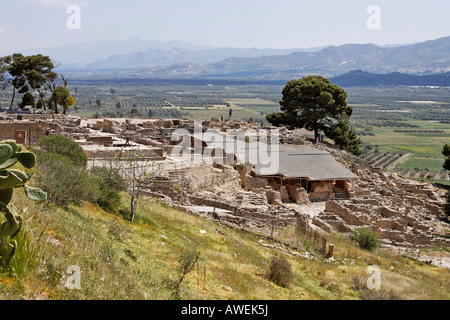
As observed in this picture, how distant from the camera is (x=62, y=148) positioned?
17422 millimetres

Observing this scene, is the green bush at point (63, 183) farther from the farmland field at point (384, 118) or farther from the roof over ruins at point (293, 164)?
the farmland field at point (384, 118)

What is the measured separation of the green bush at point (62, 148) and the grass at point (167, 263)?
119 inches

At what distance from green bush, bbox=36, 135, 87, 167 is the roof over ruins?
41.9 feet

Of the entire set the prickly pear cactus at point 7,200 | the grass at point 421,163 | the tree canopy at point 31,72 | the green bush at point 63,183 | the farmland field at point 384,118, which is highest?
the tree canopy at point 31,72

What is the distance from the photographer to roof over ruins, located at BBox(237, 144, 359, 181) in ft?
95.2

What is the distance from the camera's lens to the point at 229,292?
997 centimetres

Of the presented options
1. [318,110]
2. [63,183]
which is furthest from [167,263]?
[318,110]

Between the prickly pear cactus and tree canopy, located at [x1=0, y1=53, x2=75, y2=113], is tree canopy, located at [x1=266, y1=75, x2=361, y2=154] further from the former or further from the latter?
the prickly pear cactus

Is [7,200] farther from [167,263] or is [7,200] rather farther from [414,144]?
[414,144]

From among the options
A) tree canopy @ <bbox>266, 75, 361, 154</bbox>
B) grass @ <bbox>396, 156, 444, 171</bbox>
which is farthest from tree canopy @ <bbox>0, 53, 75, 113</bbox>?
grass @ <bbox>396, 156, 444, 171</bbox>

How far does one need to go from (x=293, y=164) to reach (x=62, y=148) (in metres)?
16.8

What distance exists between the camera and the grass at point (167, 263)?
23.2 ft

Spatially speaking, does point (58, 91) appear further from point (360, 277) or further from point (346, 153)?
point (360, 277)

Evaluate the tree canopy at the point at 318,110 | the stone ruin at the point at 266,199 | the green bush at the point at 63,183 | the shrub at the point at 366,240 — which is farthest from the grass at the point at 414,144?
the green bush at the point at 63,183
